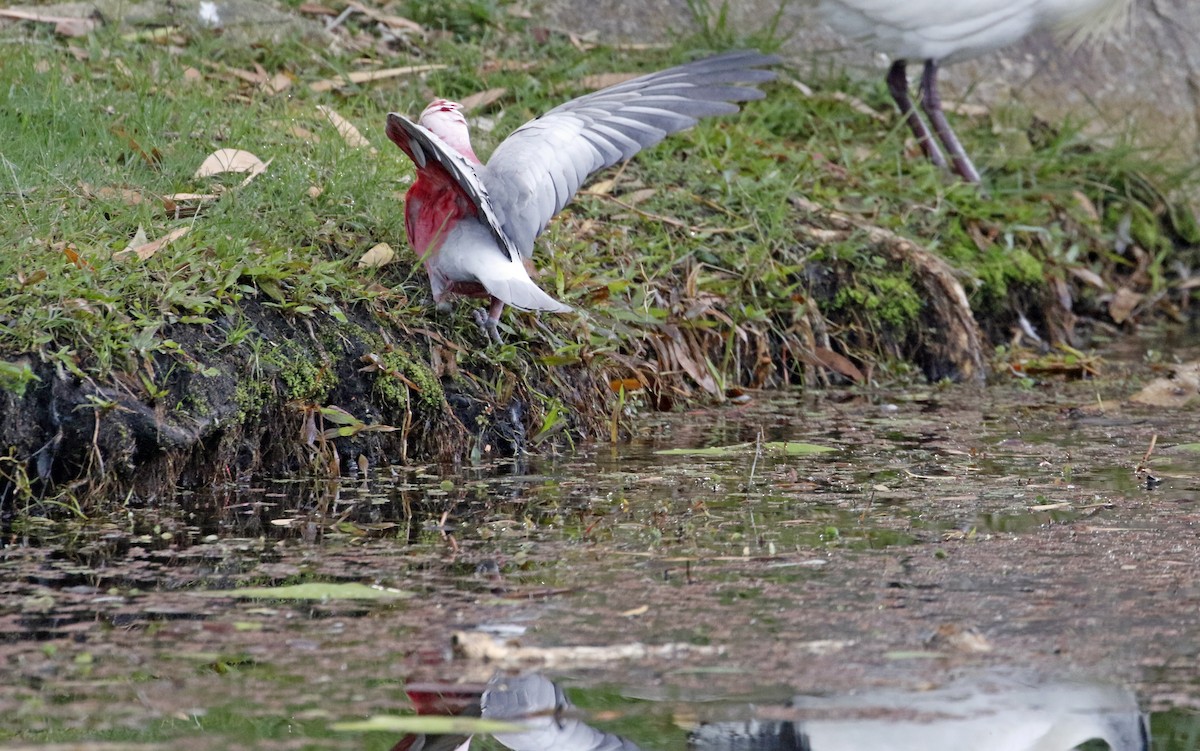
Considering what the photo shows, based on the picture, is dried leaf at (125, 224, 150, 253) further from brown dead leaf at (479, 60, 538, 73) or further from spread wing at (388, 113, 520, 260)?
brown dead leaf at (479, 60, 538, 73)

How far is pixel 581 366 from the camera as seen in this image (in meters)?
3.94

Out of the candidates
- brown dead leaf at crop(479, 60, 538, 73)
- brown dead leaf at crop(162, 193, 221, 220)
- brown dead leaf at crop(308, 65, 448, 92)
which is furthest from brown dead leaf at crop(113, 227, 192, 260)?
brown dead leaf at crop(479, 60, 538, 73)

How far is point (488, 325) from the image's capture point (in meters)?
3.77

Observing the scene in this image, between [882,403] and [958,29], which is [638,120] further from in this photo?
[958,29]

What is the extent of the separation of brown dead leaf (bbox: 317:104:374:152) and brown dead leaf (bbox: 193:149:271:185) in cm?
36

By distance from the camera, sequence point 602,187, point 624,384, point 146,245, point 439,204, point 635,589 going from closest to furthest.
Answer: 1. point 635,589
2. point 146,245
3. point 439,204
4. point 624,384
5. point 602,187

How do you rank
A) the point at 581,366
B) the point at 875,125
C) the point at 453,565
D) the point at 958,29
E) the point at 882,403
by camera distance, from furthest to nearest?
the point at 875,125 < the point at 958,29 < the point at 882,403 < the point at 581,366 < the point at 453,565

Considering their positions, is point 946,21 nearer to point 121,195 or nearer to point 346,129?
point 346,129

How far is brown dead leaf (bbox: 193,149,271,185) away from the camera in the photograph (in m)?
4.07

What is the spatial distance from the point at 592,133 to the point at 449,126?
0.41 metres

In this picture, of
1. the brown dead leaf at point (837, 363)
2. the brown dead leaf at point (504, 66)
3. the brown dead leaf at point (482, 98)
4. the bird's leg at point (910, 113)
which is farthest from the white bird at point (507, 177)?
the bird's leg at point (910, 113)

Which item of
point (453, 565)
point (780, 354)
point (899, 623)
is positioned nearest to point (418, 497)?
point (453, 565)

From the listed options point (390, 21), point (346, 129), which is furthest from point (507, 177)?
point (390, 21)

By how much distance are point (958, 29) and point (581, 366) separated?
258 cm
